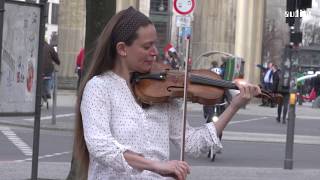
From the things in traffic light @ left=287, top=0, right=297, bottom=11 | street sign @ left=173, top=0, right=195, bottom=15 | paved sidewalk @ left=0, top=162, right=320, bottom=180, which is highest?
street sign @ left=173, top=0, right=195, bottom=15

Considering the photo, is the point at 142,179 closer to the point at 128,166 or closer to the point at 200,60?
the point at 128,166

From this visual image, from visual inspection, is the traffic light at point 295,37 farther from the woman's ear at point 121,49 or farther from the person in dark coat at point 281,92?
the woman's ear at point 121,49

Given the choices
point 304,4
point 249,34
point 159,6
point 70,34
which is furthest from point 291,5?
point 159,6

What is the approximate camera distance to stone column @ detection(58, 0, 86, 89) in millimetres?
34469

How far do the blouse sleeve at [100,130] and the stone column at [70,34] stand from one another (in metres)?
30.9

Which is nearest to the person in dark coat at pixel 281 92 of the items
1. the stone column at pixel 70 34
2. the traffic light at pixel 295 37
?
the traffic light at pixel 295 37

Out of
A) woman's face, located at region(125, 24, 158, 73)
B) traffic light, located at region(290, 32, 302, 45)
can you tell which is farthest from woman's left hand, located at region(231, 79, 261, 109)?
traffic light, located at region(290, 32, 302, 45)

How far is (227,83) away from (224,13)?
33727 millimetres

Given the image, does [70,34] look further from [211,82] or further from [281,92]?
[211,82]

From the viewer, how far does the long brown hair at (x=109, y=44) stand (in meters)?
3.66

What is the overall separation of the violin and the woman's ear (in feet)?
0.39

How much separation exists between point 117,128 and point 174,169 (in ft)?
1.10

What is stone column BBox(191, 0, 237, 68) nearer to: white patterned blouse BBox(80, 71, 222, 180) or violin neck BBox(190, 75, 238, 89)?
violin neck BBox(190, 75, 238, 89)

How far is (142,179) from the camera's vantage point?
3.62 metres
